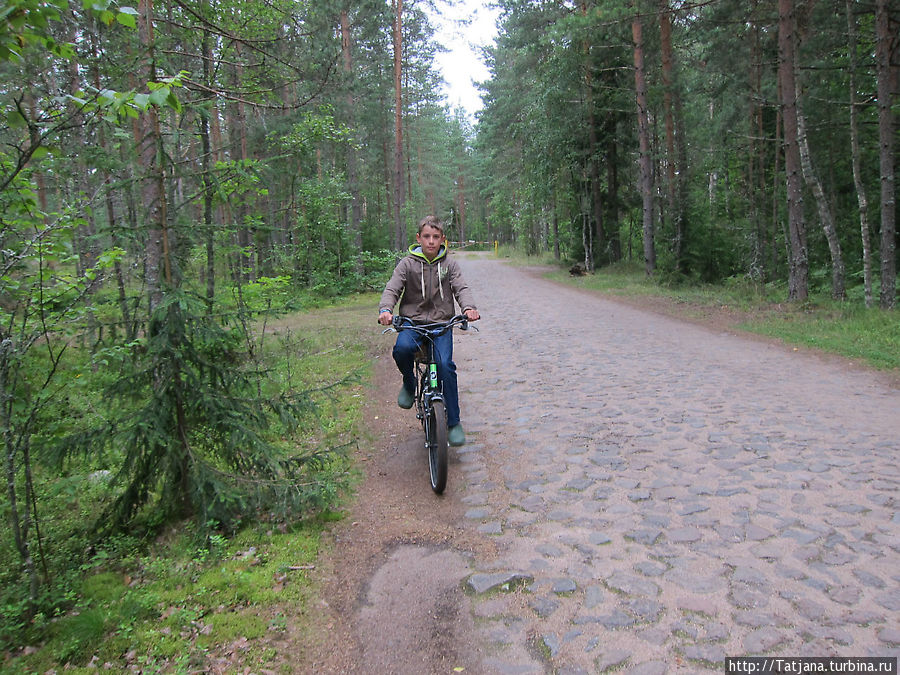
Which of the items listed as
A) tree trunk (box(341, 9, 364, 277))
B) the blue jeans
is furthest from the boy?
tree trunk (box(341, 9, 364, 277))

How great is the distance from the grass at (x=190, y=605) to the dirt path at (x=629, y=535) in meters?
0.24

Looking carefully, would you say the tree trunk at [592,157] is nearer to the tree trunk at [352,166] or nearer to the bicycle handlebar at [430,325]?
the tree trunk at [352,166]

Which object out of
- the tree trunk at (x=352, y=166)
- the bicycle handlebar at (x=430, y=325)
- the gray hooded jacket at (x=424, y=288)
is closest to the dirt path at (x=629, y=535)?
the bicycle handlebar at (x=430, y=325)

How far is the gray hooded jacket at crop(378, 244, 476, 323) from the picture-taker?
545 cm

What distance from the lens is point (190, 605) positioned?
3.29m

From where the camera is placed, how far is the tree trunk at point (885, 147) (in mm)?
11469

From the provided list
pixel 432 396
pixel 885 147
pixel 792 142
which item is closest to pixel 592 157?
pixel 792 142

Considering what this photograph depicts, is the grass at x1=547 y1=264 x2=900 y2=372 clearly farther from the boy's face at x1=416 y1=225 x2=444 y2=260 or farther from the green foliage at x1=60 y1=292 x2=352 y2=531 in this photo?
the green foliage at x1=60 y1=292 x2=352 y2=531

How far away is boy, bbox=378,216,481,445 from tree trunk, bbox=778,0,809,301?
11696 mm

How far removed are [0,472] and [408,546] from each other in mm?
2823

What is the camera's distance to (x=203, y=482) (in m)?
3.94

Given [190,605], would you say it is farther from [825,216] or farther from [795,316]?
[825,216]

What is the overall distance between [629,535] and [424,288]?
2.83 metres

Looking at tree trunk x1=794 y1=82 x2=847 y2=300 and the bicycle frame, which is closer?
the bicycle frame
